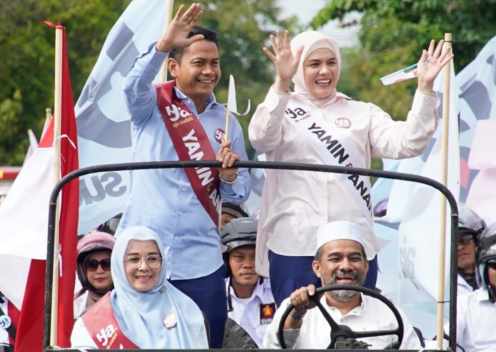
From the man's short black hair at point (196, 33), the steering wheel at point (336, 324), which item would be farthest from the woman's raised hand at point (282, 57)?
the steering wheel at point (336, 324)

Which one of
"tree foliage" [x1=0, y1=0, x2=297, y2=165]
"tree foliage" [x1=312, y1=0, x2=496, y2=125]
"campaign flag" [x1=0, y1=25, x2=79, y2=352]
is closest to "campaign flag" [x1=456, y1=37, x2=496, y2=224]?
"campaign flag" [x1=0, y1=25, x2=79, y2=352]

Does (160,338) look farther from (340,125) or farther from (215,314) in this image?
(340,125)

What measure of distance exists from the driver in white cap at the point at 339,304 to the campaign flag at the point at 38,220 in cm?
120

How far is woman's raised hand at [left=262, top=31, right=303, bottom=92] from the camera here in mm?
7812

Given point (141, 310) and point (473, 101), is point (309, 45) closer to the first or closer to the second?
point (141, 310)

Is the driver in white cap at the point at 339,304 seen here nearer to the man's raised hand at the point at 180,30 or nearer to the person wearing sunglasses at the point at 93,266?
the man's raised hand at the point at 180,30

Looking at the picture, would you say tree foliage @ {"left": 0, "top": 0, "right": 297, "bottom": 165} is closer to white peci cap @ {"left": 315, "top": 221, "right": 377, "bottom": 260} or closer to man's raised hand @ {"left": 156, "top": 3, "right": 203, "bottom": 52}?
man's raised hand @ {"left": 156, "top": 3, "right": 203, "bottom": 52}

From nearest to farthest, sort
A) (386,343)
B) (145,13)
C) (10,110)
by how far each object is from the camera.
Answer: (386,343) → (145,13) → (10,110)

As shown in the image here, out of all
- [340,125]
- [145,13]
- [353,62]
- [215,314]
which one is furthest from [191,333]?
[353,62]

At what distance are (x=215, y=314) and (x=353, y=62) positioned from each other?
43721 mm

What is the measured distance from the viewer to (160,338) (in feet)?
24.6

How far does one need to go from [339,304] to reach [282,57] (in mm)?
1231

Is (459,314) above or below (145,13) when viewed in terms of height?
below

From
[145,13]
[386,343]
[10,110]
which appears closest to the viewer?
[386,343]
